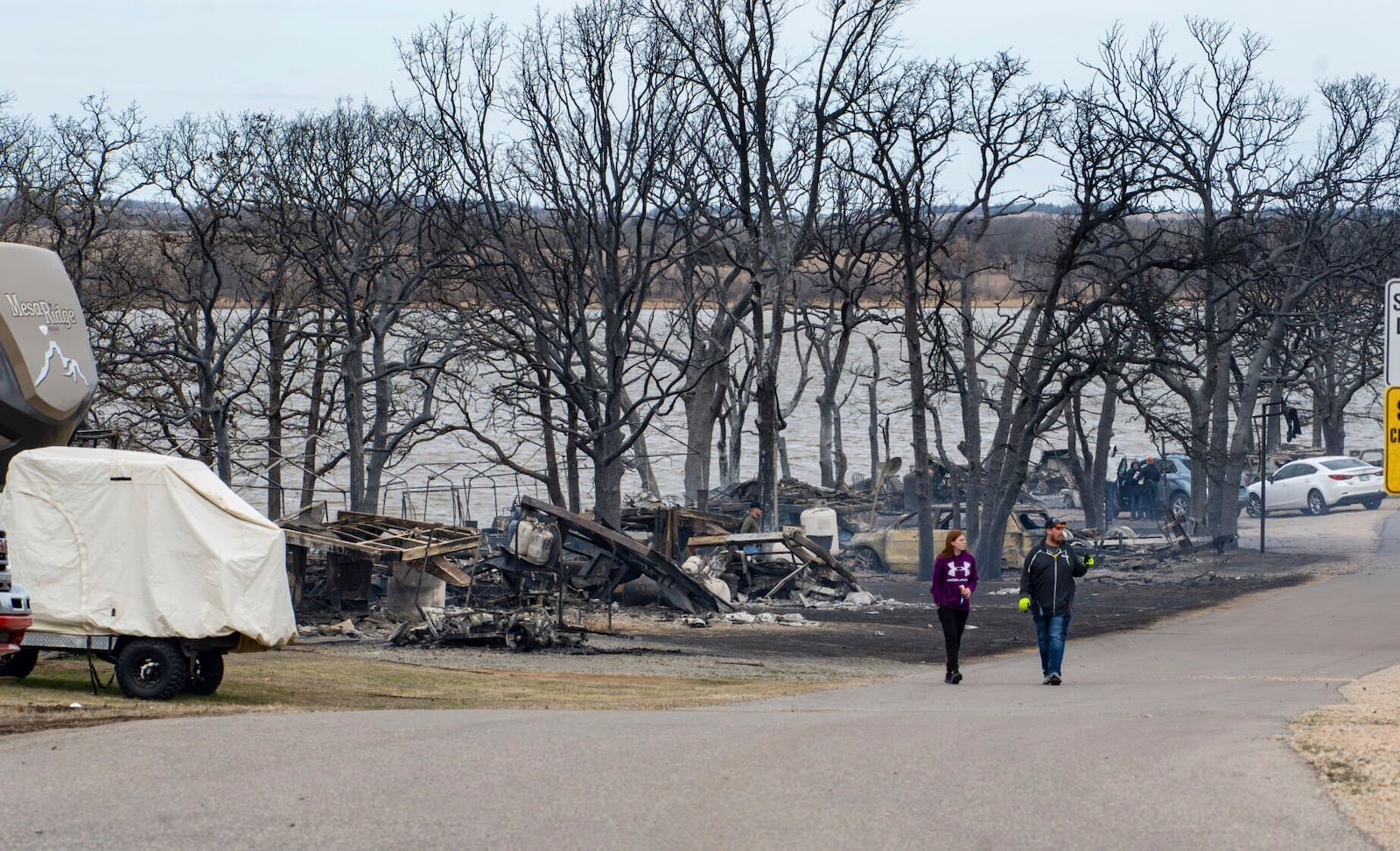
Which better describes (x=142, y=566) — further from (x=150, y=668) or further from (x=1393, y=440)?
(x=1393, y=440)

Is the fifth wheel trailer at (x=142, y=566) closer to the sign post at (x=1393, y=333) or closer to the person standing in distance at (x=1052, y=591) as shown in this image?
the person standing in distance at (x=1052, y=591)

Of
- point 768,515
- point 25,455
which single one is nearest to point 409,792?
point 25,455

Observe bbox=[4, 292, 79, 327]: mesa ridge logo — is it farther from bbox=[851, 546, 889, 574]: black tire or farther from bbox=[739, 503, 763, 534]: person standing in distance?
bbox=[851, 546, 889, 574]: black tire

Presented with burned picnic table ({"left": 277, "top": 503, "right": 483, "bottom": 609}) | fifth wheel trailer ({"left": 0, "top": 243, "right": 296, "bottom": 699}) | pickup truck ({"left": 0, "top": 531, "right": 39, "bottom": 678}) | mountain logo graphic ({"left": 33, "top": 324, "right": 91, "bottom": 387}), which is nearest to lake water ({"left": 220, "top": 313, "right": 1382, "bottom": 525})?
burned picnic table ({"left": 277, "top": 503, "right": 483, "bottom": 609})

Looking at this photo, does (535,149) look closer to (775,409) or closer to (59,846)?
(775,409)

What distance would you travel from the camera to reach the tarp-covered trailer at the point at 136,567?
41.2ft

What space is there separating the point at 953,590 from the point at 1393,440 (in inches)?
240

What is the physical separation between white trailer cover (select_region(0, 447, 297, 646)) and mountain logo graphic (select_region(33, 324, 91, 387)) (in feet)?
3.60

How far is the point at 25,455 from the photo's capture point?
12797 millimetres

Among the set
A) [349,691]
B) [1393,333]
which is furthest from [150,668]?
[1393,333]

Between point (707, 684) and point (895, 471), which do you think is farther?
point (895, 471)

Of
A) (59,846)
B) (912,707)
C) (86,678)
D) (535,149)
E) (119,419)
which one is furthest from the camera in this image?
(119,419)

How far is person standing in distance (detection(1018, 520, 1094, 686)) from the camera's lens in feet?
48.5

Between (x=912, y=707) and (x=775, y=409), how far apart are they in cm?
2242
